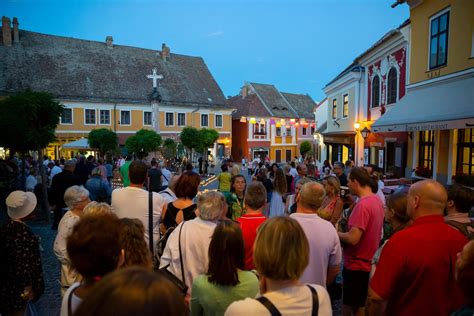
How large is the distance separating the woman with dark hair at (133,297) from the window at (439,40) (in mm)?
12819

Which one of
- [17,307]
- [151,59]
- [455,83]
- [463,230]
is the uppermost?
[151,59]

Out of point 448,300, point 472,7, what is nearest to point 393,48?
point 472,7

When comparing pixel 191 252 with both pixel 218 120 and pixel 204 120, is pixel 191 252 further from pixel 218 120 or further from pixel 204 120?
pixel 218 120

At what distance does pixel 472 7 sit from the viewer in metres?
10.1

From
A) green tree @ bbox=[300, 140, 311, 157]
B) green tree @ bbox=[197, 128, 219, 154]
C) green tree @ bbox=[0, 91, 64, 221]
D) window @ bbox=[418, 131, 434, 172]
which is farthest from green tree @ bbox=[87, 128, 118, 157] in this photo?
green tree @ bbox=[300, 140, 311, 157]

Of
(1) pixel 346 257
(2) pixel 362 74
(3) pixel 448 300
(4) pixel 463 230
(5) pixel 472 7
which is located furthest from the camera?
(2) pixel 362 74

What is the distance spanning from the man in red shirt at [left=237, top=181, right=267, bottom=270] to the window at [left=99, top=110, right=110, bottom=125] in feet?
110

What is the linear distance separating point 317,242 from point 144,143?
→ 72.5 ft

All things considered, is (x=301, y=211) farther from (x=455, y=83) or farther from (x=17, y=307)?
(x=455, y=83)

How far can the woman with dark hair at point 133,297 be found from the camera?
112cm

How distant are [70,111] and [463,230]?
34.7 metres

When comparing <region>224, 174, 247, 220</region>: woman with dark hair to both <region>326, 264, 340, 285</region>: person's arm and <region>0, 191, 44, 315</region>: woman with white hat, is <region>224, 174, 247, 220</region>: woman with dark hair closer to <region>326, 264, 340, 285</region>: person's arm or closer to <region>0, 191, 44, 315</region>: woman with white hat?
<region>326, 264, 340, 285</region>: person's arm

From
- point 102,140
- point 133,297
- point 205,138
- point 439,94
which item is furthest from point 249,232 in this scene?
point 205,138

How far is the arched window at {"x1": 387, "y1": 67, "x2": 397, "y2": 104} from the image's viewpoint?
15016 millimetres
